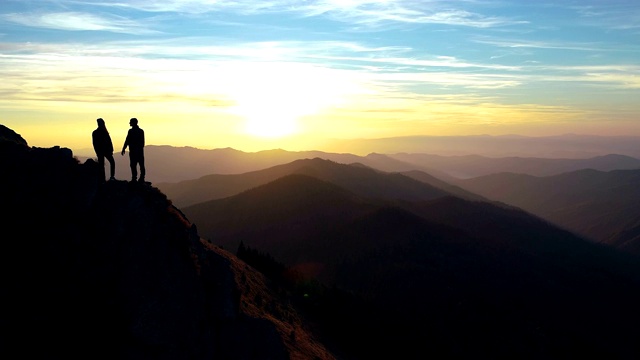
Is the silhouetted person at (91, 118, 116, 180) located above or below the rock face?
above

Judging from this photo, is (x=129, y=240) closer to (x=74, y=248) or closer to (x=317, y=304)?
(x=74, y=248)

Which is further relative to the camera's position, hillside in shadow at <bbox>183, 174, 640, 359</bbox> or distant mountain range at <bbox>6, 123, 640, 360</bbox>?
hillside in shadow at <bbox>183, 174, 640, 359</bbox>

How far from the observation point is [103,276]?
67.4 feet

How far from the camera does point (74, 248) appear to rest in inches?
821

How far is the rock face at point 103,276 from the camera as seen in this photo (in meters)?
19.1

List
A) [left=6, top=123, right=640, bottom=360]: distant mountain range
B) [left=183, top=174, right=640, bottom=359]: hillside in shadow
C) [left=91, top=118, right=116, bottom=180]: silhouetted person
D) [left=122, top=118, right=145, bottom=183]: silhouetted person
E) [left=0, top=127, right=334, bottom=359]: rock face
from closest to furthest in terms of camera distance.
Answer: [left=0, top=127, right=334, bottom=359]: rock face, [left=6, top=123, right=640, bottom=360]: distant mountain range, [left=91, top=118, right=116, bottom=180]: silhouetted person, [left=122, top=118, right=145, bottom=183]: silhouetted person, [left=183, top=174, right=640, bottom=359]: hillside in shadow

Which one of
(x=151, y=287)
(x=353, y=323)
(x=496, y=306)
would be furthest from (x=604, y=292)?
(x=151, y=287)

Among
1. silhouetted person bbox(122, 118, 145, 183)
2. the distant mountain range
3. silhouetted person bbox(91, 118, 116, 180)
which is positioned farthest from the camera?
silhouetted person bbox(122, 118, 145, 183)

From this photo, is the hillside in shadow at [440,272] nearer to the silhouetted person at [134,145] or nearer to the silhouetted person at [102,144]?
the silhouetted person at [134,145]

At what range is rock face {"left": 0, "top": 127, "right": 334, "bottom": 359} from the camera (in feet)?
62.6

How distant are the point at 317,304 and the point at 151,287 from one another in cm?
2607

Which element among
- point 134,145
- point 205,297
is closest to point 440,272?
point 205,297

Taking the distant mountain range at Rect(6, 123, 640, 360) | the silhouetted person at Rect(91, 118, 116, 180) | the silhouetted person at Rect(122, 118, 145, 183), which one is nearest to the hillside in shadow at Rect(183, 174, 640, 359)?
the distant mountain range at Rect(6, 123, 640, 360)

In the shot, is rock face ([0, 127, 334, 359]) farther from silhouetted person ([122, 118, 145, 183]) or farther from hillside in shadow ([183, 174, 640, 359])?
hillside in shadow ([183, 174, 640, 359])
